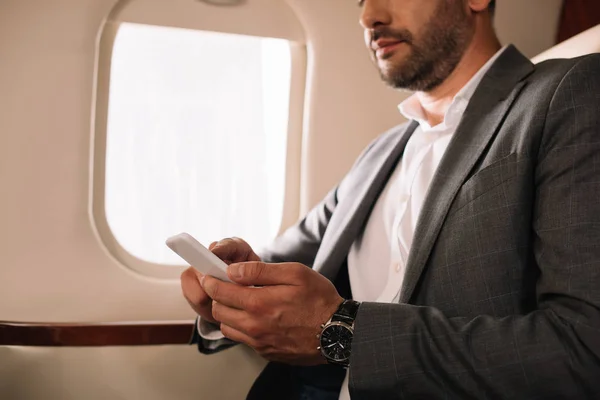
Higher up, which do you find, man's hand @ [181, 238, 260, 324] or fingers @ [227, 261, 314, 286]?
fingers @ [227, 261, 314, 286]

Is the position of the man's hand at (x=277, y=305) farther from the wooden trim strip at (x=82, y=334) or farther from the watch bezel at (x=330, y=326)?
the wooden trim strip at (x=82, y=334)

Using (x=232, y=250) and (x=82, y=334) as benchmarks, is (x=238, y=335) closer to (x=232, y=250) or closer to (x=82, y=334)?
(x=232, y=250)

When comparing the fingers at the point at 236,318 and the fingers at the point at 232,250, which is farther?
the fingers at the point at 232,250

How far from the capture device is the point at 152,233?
1579mm

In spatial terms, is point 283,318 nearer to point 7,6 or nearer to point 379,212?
point 379,212

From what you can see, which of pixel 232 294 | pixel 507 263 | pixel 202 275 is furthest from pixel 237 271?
pixel 507 263

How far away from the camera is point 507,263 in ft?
2.37

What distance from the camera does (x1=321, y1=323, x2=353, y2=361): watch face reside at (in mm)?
675

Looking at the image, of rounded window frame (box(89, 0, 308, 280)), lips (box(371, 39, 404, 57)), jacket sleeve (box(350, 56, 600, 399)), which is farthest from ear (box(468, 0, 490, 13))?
rounded window frame (box(89, 0, 308, 280))

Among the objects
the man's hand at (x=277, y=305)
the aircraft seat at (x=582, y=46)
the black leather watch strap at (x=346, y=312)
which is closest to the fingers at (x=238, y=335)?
the man's hand at (x=277, y=305)

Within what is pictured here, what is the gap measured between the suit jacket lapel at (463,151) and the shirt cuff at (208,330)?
0.40 m

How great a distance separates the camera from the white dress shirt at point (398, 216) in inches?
37.7

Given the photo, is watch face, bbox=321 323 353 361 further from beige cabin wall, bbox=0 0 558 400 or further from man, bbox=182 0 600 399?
beige cabin wall, bbox=0 0 558 400

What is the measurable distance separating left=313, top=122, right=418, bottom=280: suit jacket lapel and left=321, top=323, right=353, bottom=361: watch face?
39 centimetres
